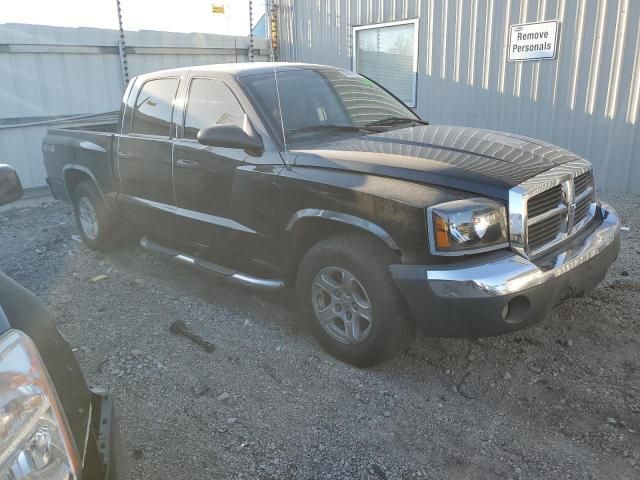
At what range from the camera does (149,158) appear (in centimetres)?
445

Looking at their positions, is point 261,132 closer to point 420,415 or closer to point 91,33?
point 420,415

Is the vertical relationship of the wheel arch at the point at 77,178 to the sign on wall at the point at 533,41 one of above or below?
below

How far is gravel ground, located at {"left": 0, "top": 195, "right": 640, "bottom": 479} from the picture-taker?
2545 millimetres

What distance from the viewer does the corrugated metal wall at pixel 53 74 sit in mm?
8031

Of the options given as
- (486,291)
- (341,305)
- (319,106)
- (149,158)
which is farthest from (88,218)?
(486,291)

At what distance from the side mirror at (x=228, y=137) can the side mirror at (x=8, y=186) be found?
1.50 metres

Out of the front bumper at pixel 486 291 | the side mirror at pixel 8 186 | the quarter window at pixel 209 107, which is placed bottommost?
the front bumper at pixel 486 291

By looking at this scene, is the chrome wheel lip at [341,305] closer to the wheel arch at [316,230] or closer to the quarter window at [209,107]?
the wheel arch at [316,230]

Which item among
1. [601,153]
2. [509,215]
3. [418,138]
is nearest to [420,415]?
[509,215]

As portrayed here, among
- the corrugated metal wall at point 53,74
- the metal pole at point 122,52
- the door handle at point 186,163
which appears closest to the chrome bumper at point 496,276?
the door handle at point 186,163

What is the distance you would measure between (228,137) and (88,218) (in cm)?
300

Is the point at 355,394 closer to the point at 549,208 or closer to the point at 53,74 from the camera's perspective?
the point at 549,208

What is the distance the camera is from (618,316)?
3793 millimetres

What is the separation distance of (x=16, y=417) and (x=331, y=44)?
956 cm
